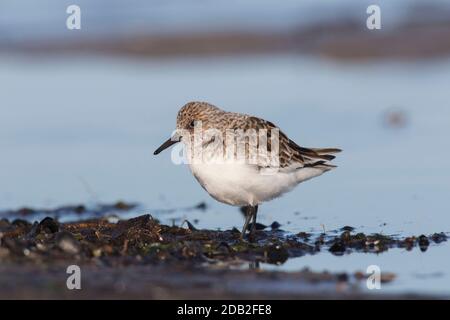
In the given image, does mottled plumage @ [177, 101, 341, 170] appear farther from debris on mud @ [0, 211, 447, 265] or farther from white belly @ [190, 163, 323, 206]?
debris on mud @ [0, 211, 447, 265]

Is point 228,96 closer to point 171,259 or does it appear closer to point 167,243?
point 167,243

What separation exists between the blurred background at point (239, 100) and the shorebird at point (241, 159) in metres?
0.66

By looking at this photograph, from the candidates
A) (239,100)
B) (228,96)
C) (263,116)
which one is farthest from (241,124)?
(228,96)

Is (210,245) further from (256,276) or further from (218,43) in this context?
(218,43)

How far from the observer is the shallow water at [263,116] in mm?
9320

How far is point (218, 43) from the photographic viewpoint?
1889 cm

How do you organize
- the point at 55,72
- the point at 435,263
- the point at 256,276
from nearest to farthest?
the point at 256,276
the point at 435,263
the point at 55,72

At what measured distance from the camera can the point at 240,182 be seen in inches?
319

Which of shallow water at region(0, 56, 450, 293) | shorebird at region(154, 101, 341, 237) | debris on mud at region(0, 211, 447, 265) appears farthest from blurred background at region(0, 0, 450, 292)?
shorebird at region(154, 101, 341, 237)

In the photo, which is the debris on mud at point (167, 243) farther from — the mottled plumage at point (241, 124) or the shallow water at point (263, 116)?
the mottled plumage at point (241, 124)

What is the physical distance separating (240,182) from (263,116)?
526 cm

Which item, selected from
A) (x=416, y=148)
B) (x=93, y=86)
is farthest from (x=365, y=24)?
(x=416, y=148)

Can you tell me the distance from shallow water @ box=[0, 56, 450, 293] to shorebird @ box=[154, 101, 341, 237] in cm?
64
